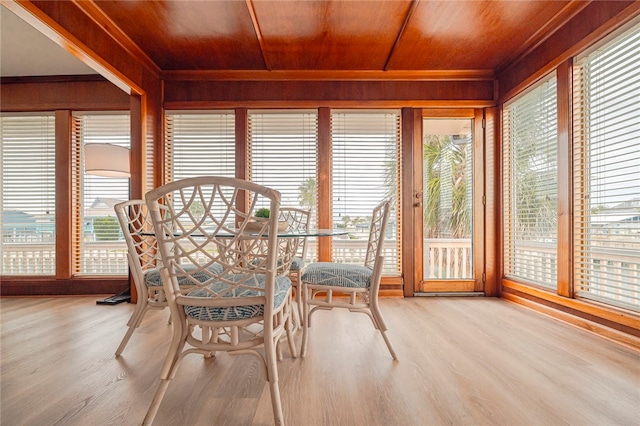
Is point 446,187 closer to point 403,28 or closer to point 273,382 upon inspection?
point 403,28

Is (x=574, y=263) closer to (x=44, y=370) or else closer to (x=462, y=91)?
(x=462, y=91)

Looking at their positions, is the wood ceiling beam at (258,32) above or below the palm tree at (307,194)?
above

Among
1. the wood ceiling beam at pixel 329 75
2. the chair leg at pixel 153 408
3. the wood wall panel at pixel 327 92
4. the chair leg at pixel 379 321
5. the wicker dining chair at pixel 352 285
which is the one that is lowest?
the chair leg at pixel 153 408

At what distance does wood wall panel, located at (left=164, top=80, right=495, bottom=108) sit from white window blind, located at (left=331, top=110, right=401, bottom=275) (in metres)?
0.20

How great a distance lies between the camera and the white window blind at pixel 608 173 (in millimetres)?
2008

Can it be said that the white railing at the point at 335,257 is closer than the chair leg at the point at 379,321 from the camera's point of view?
No

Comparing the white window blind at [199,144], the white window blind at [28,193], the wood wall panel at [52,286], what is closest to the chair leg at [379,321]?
the white window blind at [199,144]

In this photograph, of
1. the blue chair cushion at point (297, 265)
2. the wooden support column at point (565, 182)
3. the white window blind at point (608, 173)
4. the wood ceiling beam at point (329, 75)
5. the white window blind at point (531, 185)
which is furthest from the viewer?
the wood ceiling beam at point (329, 75)

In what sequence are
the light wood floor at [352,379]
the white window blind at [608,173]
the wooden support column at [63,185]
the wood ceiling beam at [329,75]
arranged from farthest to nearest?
the wooden support column at [63,185] → the wood ceiling beam at [329,75] → the white window blind at [608,173] → the light wood floor at [352,379]

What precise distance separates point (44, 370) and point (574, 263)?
3.70 m

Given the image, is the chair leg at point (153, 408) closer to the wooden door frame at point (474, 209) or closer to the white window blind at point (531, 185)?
→ the wooden door frame at point (474, 209)

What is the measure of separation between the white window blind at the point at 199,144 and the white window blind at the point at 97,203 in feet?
2.07

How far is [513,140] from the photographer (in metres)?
3.15

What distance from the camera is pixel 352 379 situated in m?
1.52
